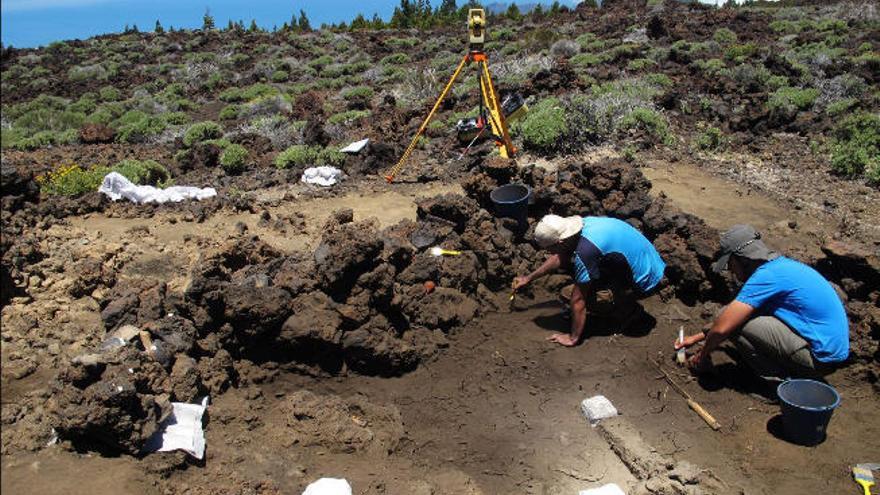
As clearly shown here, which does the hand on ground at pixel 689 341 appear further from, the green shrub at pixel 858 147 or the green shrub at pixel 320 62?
the green shrub at pixel 320 62

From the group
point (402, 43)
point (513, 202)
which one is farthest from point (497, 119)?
point (402, 43)

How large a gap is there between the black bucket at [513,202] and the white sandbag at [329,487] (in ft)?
12.0

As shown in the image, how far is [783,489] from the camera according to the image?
3979mm

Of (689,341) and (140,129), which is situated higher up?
(140,129)

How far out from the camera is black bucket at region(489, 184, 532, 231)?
6.71 m

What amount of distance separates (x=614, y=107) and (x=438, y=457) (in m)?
8.24

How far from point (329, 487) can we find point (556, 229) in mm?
2735

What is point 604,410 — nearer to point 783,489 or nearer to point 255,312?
point 783,489

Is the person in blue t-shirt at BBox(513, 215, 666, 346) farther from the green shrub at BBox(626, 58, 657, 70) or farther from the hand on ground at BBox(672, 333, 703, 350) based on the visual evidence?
the green shrub at BBox(626, 58, 657, 70)

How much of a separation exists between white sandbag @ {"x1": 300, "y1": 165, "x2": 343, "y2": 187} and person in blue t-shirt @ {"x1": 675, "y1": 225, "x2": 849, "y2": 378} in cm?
635

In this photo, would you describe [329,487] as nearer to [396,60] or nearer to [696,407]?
[696,407]

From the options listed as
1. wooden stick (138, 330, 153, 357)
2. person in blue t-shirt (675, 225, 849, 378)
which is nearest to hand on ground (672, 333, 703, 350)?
person in blue t-shirt (675, 225, 849, 378)

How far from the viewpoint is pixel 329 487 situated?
12.4ft

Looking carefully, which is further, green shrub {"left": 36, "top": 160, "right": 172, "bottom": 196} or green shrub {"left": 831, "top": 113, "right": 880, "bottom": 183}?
green shrub {"left": 36, "top": 160, "right": 172, "bottom": 196}
